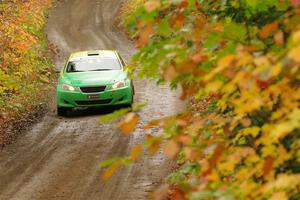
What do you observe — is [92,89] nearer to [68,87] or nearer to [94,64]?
[68,87]

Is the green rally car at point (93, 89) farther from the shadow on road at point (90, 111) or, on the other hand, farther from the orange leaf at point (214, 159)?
the orange leaf at point (214, 159)

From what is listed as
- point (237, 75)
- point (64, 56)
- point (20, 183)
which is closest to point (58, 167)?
point (20, 183)

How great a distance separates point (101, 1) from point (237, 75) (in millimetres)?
39621

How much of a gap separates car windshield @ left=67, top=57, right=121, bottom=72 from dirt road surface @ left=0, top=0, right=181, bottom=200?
51.1 inches

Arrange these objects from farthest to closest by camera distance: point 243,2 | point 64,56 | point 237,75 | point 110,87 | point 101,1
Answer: point 101,1, point 64,56, point 110,87, point 243,2, point 237,75

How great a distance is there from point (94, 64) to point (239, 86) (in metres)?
13.3

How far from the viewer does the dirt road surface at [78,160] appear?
32.2 feet

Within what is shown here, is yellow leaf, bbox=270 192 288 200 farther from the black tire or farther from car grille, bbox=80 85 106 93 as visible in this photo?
the black tire

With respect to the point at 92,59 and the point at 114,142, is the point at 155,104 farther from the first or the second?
the point at 114,142

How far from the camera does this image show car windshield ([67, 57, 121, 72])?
16.2 metres

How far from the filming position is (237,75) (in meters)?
2.99

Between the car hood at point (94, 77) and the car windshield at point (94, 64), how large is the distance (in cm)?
29

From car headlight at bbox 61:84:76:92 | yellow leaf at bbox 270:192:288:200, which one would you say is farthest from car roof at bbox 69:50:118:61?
yellow leaf at bbox 270:192:288:200

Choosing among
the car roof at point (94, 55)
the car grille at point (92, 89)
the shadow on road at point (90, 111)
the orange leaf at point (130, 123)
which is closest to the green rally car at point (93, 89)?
the car grille at point (92, 89)
